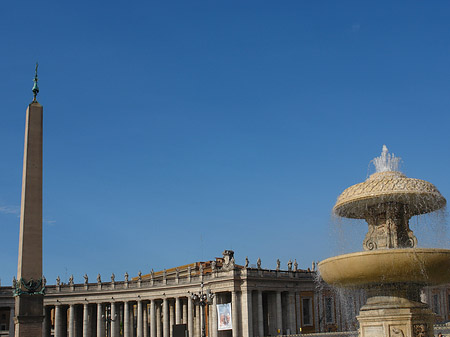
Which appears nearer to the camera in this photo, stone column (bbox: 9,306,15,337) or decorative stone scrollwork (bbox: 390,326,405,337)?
decorative stone scrollwork (bbox: 390,326,405,337)

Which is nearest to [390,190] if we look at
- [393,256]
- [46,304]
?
[393,256]

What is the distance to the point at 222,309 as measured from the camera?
59562 millimetres

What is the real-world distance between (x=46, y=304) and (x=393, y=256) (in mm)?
69840

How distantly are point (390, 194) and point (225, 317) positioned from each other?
4176 centimetres

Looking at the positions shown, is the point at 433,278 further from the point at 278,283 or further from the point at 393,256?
the point at 278,283

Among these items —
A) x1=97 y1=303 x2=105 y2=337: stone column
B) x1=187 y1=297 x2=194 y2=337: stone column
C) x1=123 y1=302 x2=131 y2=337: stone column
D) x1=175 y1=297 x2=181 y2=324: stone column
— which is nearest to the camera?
x1=187 y1=297 x2=194 y2=337: stone column

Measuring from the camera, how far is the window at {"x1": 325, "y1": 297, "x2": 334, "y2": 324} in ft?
243

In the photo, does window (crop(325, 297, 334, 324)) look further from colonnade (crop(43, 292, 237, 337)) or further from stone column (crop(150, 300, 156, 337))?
stone column (crop(150, 300, 156, 337))

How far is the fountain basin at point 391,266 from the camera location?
17984mm

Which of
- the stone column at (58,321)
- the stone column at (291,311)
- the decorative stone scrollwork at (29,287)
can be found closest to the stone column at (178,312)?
the stone column at (291,311)

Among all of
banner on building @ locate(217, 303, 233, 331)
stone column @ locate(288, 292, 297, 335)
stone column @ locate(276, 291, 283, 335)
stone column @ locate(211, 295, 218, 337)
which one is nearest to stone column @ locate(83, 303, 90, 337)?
stone column @ locate(211, 295, 218, 337)

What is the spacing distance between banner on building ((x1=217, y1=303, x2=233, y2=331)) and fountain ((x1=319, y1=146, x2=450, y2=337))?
38282mm

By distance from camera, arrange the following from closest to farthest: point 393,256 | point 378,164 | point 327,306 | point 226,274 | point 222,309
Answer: point 393,256 → point 378,164 → point 222,309 → point 226,274 → point 327,306

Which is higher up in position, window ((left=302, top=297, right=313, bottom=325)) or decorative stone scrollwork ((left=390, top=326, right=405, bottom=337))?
window ((left=302, top=297, right=313, bottom=325))
